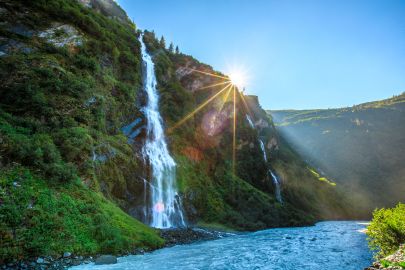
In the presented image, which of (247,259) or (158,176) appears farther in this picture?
(158,176)

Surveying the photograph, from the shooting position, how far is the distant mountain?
139125mm

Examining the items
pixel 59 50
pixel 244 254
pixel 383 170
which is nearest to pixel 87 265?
pixel 244 254

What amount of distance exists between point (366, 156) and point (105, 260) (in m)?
181

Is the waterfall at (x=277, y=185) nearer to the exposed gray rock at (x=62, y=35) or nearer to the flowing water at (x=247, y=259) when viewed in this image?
the flowing water at (x=247, y=259)

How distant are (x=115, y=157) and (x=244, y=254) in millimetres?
17458

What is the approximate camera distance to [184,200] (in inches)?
1630

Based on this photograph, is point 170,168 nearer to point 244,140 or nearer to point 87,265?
point 87,265

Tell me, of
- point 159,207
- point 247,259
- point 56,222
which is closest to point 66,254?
point 56,222

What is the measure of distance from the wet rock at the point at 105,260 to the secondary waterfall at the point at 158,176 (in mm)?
15970

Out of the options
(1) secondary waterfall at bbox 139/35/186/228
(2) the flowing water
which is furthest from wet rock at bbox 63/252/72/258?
(1) secondary waterfall at bbox 139/35/186/228

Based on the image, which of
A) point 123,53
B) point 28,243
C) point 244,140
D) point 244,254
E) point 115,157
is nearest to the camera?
point 28,243

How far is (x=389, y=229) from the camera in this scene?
1828 centimetres

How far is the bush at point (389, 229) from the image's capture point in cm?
1781

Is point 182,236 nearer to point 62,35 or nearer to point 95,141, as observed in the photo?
point 95,141
